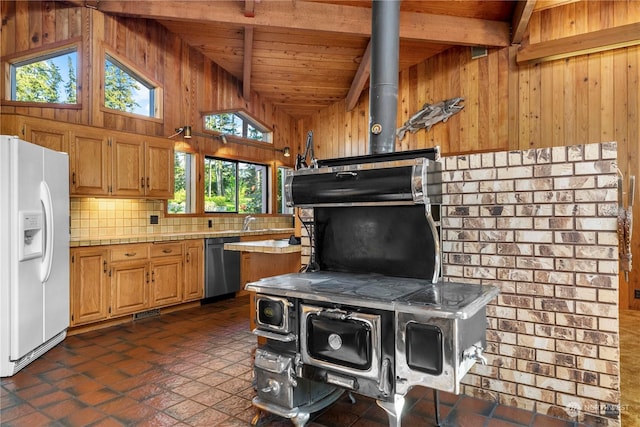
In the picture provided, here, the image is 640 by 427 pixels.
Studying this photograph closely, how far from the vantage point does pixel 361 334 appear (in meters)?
1.62

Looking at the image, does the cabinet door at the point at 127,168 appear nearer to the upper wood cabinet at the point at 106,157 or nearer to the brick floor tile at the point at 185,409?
the upper wood cabinet at the point at 106,157

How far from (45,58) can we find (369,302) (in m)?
4.44

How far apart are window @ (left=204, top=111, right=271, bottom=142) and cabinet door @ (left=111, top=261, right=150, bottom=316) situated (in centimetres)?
237

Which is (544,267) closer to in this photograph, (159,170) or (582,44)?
(582,44)

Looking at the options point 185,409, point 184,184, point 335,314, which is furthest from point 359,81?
point 185,409

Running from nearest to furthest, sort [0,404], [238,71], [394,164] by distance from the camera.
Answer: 1. [394,164]
2. [0,404]
3. [238,71]

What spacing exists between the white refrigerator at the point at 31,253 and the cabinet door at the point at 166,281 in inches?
33.7

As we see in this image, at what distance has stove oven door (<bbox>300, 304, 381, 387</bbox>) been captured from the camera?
160 cm

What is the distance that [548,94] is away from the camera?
450 centimetres

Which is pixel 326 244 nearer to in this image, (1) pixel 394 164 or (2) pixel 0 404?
(1) pixel 394 164

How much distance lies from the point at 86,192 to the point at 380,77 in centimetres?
312

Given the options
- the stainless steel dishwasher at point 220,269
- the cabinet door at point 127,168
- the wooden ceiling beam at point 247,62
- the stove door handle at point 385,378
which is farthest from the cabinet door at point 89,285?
the stove door handle at point 385,378

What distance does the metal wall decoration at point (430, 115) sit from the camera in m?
5.07

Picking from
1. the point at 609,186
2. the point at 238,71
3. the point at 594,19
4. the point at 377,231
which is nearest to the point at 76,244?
the point at 377,231
